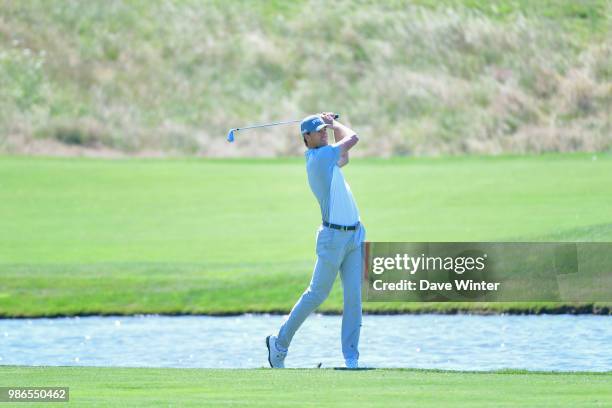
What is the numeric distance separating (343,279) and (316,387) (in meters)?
2.35

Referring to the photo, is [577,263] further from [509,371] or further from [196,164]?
[196,164]

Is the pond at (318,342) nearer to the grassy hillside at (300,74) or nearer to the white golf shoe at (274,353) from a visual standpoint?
the white golf shoe at (274,353)

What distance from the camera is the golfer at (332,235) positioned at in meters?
10.6

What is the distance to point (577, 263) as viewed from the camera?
55.6 feet

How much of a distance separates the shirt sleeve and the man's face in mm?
129

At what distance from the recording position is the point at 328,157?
1054 centimetres

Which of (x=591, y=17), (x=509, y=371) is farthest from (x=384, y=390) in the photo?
(x=591, y=17)

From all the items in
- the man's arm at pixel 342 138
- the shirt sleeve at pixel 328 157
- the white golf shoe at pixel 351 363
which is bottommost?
the white golf shoe at pixel 351 363

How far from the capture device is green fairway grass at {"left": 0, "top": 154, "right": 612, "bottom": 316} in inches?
690

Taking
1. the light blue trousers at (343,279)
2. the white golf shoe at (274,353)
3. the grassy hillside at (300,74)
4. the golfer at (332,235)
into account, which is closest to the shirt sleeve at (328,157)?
the golfer at (332,235)

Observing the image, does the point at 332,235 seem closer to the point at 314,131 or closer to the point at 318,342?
the point at 314,131

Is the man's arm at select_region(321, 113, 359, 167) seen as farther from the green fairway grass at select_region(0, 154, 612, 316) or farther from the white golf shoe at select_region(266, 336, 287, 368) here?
the green fairway grass at select_region(0, 154, 612, 316)

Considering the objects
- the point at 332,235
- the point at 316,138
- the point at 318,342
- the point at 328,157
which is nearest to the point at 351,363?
the point at 332,235

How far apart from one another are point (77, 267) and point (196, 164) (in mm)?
9577
